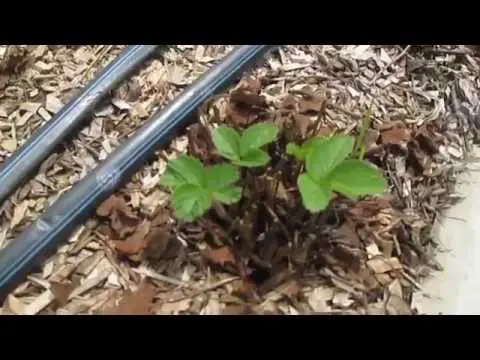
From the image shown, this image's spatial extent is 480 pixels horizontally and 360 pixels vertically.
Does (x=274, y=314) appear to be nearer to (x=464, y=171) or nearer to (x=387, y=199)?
(x=387, y=199)

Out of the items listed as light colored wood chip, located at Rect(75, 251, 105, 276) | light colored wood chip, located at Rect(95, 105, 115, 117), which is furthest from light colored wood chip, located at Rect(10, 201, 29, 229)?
light colored wood chip, located at Rect(95, 105, 115, 117)

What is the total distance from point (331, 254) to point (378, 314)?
0.13 meters

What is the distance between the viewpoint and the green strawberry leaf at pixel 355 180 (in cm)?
124

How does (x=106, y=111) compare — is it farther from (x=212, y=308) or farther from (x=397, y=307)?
(x=397, y=307)

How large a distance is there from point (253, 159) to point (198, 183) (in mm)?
97

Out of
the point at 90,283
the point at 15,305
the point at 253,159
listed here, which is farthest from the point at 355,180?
the point at 15,305

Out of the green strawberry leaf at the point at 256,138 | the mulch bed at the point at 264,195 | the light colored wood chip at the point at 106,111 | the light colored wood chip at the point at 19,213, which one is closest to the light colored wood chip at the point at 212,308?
the mulch bed at the point at 264,195

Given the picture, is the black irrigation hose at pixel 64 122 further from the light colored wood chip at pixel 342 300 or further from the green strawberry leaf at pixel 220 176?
the light colored wood chip at pixel 342 300

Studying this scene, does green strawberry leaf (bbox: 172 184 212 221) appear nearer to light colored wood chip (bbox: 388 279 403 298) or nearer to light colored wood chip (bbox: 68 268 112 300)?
light colored wood chip (bbox: 68 268 112 300)

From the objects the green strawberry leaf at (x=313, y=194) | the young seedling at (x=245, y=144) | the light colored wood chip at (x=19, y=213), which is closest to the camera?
the green strawberry leaf at (x=313, y=194)

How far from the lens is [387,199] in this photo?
1440 millimetres

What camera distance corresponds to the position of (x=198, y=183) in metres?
1.27

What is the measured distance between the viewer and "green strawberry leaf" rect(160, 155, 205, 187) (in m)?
1.28

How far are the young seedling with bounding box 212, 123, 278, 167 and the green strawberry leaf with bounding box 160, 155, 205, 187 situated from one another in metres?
0.05
